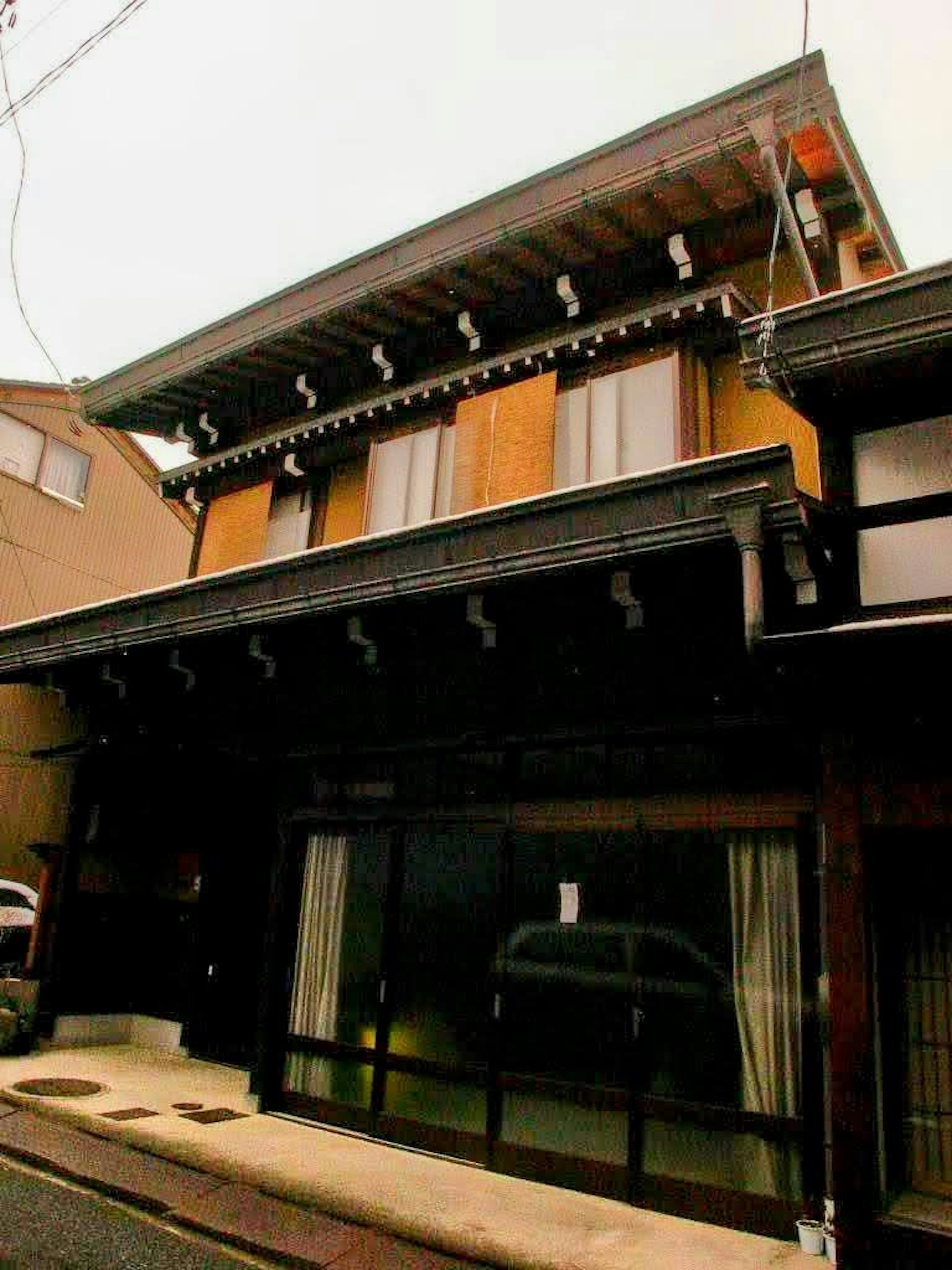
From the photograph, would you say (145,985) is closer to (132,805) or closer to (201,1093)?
(132,805)

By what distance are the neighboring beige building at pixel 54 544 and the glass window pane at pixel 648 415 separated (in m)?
7.79

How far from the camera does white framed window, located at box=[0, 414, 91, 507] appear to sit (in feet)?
54.1

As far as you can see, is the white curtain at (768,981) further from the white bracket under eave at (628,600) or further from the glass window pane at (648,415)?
the glass window pane at (648,415)

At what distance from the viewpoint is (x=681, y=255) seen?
26.3 ft

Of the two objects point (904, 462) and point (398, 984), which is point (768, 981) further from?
point (904, 462)

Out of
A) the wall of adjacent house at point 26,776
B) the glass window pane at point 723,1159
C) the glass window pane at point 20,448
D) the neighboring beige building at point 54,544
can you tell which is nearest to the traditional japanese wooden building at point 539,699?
the glass window pane at point 723,1159

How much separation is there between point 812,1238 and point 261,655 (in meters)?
6.34

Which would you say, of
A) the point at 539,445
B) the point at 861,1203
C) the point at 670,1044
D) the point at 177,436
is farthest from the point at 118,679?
the point at 861,1203

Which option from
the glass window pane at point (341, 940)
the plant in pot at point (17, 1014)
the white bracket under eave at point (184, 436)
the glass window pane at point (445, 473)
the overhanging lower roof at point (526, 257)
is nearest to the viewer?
the overhanging lower roof at point (526, 257)

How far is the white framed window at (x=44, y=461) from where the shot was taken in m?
16.5

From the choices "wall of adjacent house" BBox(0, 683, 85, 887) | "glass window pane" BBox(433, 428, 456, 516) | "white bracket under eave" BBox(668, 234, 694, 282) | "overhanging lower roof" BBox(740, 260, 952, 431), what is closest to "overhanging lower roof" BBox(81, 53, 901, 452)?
"white bracket under eave" BBox(668, 234, 694, 282)

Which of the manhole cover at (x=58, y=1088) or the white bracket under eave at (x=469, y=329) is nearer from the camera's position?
the manhole cover at (x=58, y=1088)

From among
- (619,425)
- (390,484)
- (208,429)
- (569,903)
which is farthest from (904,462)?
(208,429)

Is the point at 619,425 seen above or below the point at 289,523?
above
